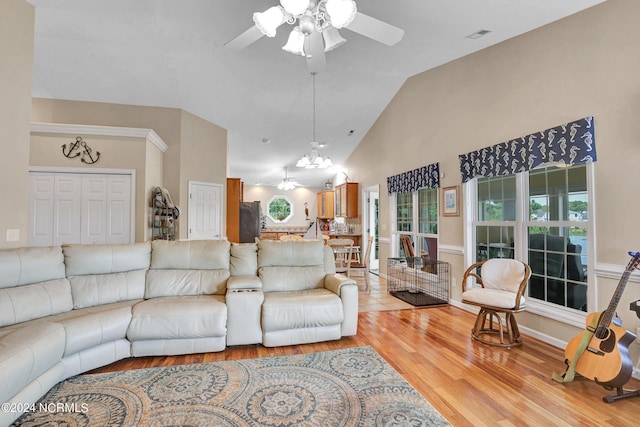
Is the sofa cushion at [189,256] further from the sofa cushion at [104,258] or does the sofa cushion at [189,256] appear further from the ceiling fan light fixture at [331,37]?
the ceiling fan light fixture at [331,37]

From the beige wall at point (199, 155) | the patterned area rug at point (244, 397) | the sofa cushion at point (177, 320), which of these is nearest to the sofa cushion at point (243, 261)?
the sofa cushion at point (177, 320)

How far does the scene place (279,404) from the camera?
2121mm

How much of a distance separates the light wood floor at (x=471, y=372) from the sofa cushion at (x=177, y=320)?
23 cm

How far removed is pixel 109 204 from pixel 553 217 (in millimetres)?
5772

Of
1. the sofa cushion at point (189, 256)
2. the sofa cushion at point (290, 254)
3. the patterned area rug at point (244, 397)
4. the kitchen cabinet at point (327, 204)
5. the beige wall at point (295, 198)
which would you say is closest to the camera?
the patterned area rug at point (244, 397)

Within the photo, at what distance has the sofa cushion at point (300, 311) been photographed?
300cm

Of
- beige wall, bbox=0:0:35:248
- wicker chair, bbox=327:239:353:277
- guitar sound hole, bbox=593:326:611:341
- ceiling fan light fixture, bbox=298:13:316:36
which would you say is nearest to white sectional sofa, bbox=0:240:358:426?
beige wall, bbox=0:0:35:248

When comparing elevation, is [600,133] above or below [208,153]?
below

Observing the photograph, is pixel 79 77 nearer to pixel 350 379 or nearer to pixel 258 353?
pixel 258 353

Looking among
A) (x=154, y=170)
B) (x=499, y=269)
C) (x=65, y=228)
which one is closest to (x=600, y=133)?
(x=499, y=269)

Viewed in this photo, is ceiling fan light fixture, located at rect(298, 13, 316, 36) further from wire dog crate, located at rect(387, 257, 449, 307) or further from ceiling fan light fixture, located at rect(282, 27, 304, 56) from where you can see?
wire dog crate, located at rect(387, 257, 449, 307)

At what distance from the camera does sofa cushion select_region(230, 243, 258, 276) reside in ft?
11.6

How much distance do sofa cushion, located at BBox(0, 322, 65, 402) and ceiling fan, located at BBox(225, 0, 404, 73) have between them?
2563 millimetres

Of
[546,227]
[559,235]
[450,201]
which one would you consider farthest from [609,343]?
[450,201]
